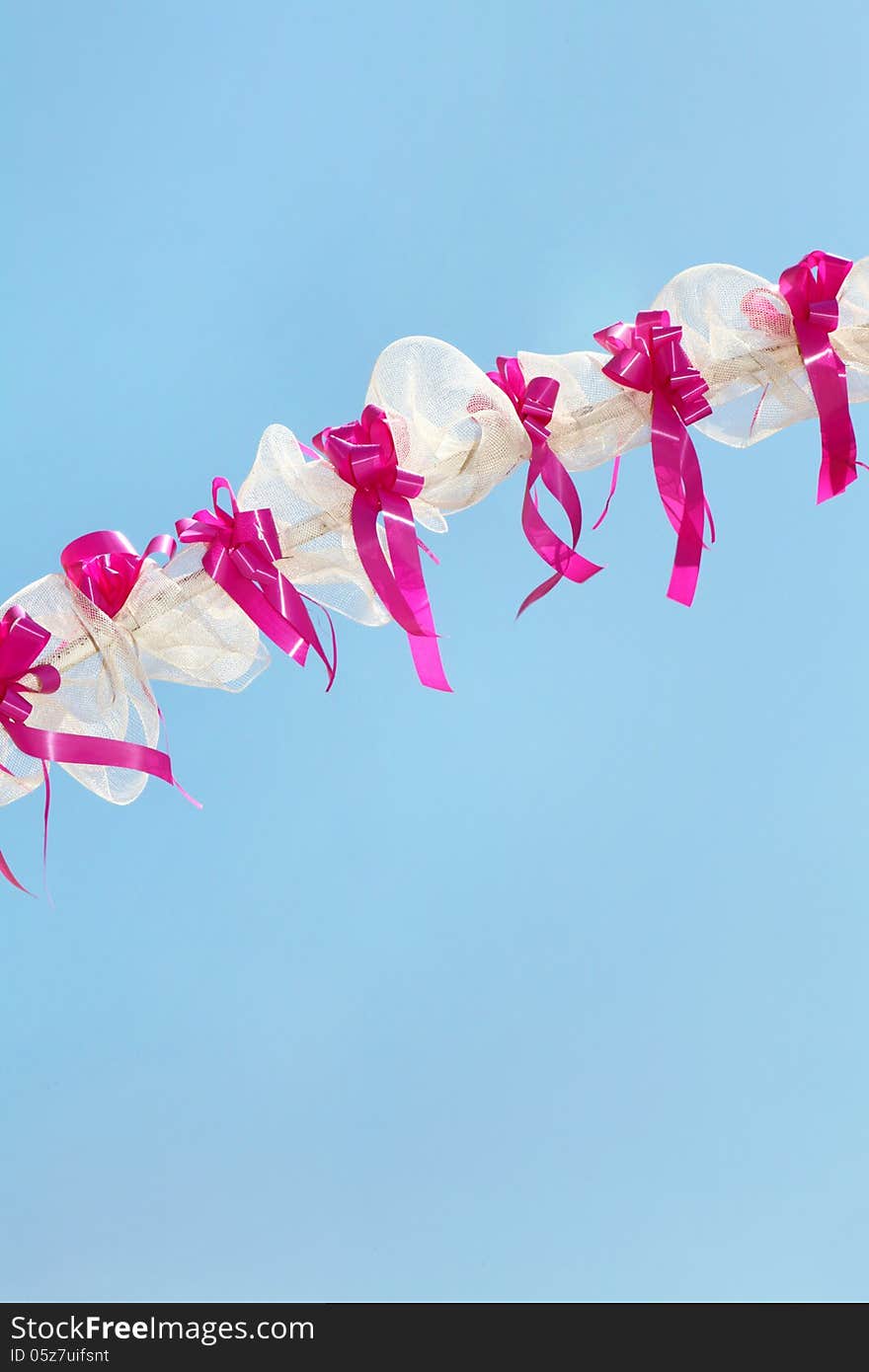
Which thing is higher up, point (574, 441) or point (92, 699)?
point (574, 441)

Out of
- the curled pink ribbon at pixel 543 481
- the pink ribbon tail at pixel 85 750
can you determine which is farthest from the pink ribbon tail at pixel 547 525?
the pink ribbon tail at pixel 85 750

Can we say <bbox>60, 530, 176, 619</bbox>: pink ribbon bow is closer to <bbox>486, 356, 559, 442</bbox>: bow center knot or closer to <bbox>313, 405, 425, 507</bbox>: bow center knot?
<bbox>313, 405, 425, 507</bbox>: bow center knot

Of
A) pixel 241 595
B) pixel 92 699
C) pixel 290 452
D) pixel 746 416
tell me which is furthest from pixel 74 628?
pixel 746 416

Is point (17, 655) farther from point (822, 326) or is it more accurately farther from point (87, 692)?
point (822, 326)

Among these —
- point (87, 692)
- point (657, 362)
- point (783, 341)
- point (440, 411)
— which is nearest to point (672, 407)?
point (657, 362)

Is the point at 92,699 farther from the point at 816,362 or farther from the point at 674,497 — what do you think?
the point at 816,362

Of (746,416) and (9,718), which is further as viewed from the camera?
(746,416)

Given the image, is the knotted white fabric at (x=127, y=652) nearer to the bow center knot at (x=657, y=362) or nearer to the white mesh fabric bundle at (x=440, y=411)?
the white mesh fabric bundle at (x=440, y=411)
